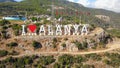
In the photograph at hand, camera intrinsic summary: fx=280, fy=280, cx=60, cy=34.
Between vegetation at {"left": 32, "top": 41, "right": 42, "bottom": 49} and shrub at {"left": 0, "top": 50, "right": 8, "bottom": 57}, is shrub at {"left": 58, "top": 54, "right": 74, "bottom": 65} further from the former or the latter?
shrub at {"left": 0, "top": 50, "right": 8, "bottom": 57}

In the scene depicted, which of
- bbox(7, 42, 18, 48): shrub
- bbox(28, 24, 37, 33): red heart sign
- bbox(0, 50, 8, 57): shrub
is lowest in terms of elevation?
bbox(0, 50, 8, 57): shrub

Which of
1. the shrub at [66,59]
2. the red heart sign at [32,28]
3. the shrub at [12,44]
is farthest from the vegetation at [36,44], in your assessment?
the shrub at [66,59]

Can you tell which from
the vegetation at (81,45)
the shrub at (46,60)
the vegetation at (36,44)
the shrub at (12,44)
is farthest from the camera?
the vegetation at (81,45)

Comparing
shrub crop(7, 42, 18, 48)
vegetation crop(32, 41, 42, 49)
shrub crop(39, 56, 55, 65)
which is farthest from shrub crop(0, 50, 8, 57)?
shrub crop(39, 56, 55, 65)

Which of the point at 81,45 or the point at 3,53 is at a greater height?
the point at 81,45

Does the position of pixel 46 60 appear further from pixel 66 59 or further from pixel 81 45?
pixel 81 45

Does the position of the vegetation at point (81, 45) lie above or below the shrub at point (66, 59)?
above

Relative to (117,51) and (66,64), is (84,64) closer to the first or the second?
(66,64)

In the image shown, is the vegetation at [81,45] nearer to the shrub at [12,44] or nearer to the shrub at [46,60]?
the shrub at [46,60]


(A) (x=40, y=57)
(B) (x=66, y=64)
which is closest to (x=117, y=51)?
(B) (x=66, y=64)

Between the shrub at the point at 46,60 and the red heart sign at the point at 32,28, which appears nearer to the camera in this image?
the shrub at the point at 46,60

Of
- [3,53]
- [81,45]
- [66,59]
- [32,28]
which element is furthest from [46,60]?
[32,28]

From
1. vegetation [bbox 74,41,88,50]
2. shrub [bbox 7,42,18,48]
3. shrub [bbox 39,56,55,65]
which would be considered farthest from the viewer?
vegetation [bbox 74,41,88,50]
